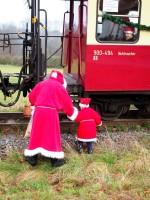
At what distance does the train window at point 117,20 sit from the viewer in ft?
28.1

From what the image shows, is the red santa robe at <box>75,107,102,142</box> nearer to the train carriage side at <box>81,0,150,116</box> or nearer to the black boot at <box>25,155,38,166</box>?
the black boot at <box>25,155,38,166</box>

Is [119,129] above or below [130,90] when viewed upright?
below

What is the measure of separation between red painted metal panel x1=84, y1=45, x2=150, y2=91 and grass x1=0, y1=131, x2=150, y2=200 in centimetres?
190

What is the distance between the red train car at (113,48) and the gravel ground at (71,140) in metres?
0.88

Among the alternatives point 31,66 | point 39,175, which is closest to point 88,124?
point 39,175

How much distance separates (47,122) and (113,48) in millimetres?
2633

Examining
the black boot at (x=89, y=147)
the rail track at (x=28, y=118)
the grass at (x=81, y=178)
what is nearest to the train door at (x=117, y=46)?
the rail track at (x=28, y=118)

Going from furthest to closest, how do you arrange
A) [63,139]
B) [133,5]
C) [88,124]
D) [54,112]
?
[133,5]
[63,139]
[88,124]
[54,112]

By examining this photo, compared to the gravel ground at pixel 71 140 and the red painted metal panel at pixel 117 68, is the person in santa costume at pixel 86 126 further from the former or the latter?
the red painted metal panel at pixel 117 68

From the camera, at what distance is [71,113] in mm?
6906

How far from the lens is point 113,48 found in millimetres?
8672

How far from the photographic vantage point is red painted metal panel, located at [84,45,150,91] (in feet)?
28.3

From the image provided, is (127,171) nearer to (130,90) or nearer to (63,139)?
(63,139)

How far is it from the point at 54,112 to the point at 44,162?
764 millimetres
